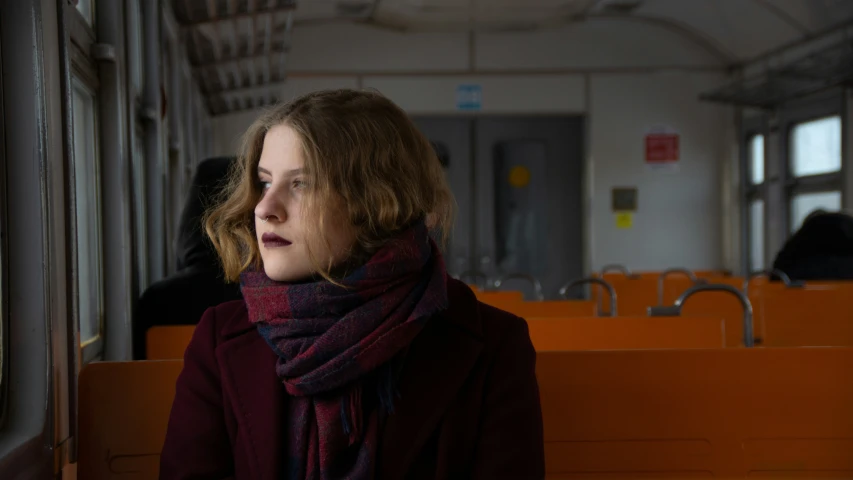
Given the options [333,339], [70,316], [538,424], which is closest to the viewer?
[333,339]

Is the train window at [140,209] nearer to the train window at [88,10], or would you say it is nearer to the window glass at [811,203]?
the train window at [88,10]

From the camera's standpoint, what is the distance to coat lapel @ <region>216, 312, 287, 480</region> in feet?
4.83

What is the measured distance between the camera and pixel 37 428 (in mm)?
1862

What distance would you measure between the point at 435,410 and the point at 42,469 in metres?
0.91

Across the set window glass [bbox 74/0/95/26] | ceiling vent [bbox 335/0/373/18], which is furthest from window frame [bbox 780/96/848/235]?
window glass [bbox 74/0/95/26]

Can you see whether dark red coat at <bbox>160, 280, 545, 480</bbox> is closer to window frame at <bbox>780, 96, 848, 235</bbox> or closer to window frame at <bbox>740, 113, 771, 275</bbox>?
window frame at <bbox>780, 96, 848, 235</bbox>

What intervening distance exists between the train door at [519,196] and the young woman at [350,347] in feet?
28.7

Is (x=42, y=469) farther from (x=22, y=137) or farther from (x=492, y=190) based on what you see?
(x=492, y=190)

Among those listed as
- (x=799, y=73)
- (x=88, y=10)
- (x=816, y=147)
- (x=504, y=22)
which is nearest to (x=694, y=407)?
(x=88, y=10)

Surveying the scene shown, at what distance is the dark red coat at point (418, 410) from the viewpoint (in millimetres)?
1479

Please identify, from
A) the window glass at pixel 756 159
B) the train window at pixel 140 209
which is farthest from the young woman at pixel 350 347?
the window glass at pixel 756 159

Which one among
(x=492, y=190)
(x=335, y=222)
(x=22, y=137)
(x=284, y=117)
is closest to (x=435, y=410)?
(x=335, y=222)

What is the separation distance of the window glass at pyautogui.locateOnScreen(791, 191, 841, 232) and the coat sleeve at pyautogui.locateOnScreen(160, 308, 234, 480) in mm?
7135

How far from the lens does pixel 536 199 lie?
33.9ft
